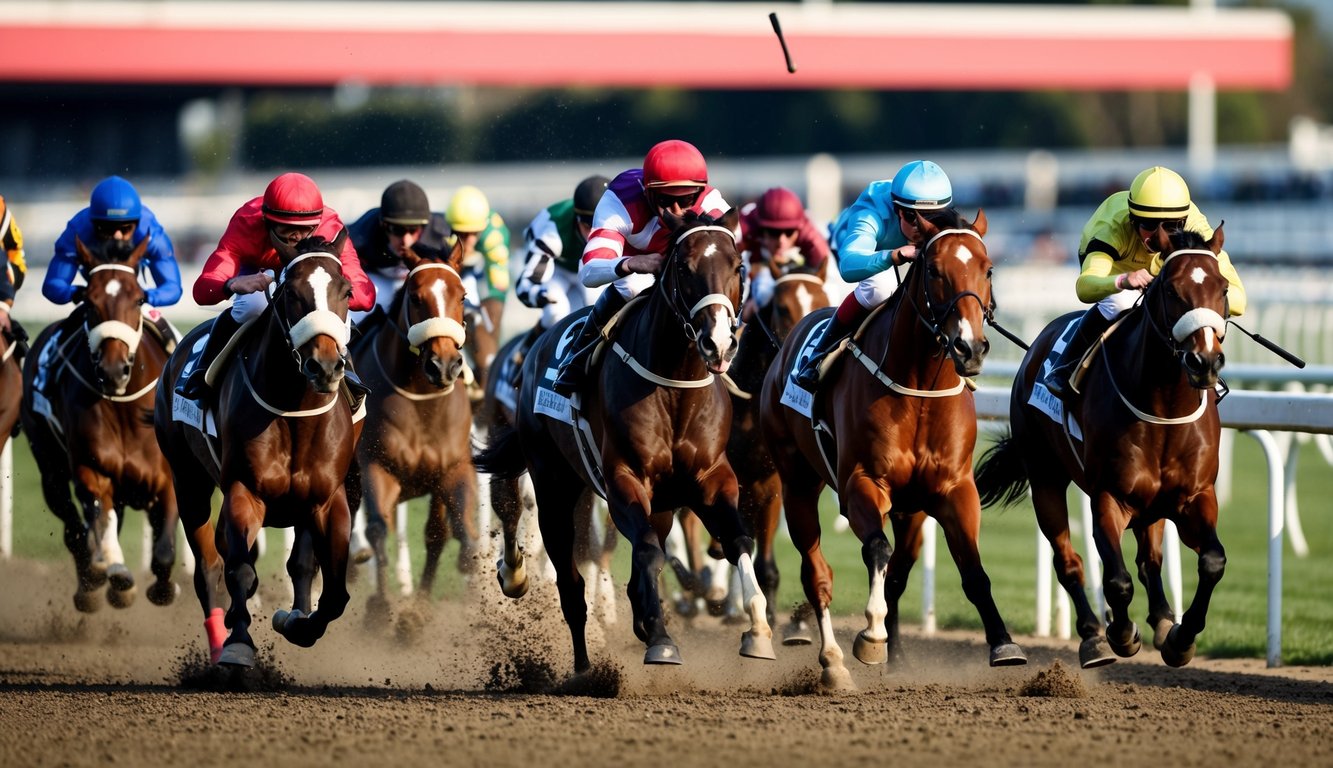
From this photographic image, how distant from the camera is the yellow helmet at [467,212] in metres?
10.8

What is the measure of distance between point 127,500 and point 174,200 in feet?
64.8

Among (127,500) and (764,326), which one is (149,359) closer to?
(127,500)

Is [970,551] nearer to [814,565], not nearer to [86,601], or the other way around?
[814,565]

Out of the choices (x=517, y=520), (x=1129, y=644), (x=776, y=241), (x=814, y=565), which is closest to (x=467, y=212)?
(x=776, y=241)

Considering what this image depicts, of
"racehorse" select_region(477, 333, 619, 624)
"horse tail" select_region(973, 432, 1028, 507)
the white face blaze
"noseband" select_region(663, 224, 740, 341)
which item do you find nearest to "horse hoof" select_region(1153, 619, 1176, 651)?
"horse tail" select_region(973, 432, 1028, 507)

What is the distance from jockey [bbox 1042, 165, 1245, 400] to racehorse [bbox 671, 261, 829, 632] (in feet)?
5.52

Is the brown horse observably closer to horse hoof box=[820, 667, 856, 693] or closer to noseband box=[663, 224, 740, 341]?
noseband box=[663, 224, 740, 341]

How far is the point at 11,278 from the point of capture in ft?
33.1

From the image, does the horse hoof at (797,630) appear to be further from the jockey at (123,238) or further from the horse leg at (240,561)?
the jockey at (123,238)

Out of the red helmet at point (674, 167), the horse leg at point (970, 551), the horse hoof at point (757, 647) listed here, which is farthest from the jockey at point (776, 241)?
the horse hoof at point (757, 647)

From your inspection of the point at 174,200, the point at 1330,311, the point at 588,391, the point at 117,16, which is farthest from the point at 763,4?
the point at 588,391

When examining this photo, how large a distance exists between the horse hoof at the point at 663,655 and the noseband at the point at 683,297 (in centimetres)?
112

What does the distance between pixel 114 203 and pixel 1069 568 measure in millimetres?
4962

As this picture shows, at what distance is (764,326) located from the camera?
9.53 m
